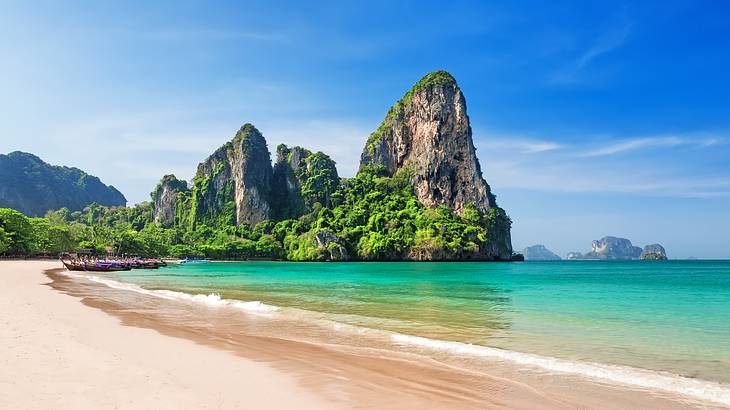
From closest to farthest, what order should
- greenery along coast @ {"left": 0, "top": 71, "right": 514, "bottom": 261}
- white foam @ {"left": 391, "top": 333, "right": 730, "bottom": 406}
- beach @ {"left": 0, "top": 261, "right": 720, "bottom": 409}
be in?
beach @ {"left": 0, "top": 261, "right": 720, "bottom": 409}
white foam @ {"left": 391, "top": 333, "right": 730, "bottom": 406}
greenery along coast @ {"left": 0, "top": 71, "right": 514, "bottom": 261}

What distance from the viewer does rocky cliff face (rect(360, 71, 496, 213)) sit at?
6570 inches

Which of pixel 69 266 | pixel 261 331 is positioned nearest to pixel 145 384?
pixel 261 331

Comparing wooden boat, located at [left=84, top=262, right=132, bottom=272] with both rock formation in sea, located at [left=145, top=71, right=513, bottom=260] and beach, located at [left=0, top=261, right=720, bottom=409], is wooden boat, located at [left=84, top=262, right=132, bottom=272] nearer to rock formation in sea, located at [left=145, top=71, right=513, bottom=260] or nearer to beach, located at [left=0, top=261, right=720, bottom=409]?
beach, located at [left=0, top=261, right=720, bottom=409]

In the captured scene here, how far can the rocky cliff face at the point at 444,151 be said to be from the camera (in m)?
167

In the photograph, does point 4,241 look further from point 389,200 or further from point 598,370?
point 389,200

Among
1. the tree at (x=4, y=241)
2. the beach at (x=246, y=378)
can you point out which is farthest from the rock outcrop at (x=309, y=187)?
the beach at (x=246, y=378)

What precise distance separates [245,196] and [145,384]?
18668 centimetres

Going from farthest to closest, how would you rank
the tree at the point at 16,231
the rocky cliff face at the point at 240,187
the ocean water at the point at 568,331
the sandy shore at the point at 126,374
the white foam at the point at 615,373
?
1. the rocky cliff face at the point at 240,187
2. the tree at the point at 16,231
3. the ocean water at the point at 568,331
4. the white foam at the point at 615,373
5. the sandy shore at the point at 126,374

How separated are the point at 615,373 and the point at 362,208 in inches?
6630

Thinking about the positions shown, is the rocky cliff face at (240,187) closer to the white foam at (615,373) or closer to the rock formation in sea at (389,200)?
the rock formation in sea at (389,200)

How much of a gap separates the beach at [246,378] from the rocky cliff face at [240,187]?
587ft

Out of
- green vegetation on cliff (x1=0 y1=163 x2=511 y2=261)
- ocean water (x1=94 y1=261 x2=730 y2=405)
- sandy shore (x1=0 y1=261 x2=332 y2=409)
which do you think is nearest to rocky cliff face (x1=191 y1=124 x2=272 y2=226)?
green vegetation on cliff (x1=0 y1=163 x2=511 y2=261)

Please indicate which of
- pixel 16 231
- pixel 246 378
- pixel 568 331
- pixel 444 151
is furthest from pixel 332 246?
pixel 246 378

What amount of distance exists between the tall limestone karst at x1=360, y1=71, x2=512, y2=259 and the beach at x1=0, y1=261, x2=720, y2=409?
499ft
